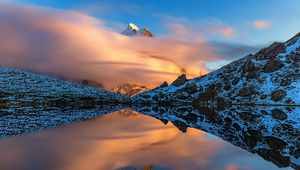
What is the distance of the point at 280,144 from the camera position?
42531 millimetres

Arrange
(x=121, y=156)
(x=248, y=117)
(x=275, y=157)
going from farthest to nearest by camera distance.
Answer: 1. (x=248, y=117)
2. (x=275, y=157)
3. (x=121, y=156)

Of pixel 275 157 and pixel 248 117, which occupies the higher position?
pixel 248 117

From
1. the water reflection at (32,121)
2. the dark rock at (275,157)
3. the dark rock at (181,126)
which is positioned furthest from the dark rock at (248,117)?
the dark rock at (275,157)

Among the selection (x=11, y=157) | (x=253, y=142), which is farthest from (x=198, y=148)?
(x=11, y=157)

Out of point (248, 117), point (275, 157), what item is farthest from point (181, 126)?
point (248, 117)

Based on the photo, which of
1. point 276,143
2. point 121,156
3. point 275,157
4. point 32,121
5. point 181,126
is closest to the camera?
point 121,156

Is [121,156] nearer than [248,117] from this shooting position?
Yes

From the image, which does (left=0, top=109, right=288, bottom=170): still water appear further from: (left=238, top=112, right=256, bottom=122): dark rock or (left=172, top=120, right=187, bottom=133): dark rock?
(left=238, top=112, right=256, bottom=122): dark rock

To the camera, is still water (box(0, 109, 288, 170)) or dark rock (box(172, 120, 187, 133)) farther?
dark rock (box(172, 120, 187, 133))

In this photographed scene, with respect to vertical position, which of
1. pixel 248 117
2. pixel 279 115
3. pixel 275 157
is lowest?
pixel 275 157

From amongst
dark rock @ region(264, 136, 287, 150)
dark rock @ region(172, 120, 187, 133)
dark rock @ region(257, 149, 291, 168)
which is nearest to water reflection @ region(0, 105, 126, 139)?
dark rock @ region(172, 120, 187, 133)

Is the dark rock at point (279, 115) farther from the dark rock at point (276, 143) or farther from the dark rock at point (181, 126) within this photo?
the dark rock at point (276, 143)

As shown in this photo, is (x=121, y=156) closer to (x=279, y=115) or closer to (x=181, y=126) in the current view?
(x=181, y=126)

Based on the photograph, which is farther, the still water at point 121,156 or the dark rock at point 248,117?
the dark rock at point 248,117
